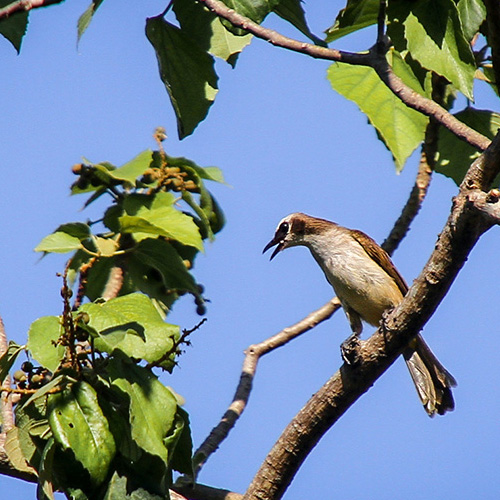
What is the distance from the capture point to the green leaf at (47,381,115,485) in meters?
3.40

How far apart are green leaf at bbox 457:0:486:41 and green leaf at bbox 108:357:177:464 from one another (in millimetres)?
2083

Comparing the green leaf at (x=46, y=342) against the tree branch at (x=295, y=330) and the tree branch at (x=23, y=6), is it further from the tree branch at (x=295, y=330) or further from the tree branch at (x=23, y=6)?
the tree branch at (x=295, y=330)

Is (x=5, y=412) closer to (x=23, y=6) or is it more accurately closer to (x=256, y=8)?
(x=23, y=6)

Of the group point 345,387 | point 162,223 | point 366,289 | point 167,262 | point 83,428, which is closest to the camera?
point 83,428

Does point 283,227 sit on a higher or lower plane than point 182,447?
higher

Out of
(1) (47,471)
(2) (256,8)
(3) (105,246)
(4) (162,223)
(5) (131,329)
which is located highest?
(2) (256,8)

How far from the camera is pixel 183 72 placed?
4.58 metres

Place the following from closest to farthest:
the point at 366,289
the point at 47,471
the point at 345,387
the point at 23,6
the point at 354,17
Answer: the point at 23,6, the point at 47,471, the point at 345,387, the point at 354,17, the point at 366,289

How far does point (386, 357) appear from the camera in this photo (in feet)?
13.5

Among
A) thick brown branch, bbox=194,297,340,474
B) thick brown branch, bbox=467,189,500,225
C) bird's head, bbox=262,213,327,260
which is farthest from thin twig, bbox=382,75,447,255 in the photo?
thick brown branch, bbox=467,189,500,225

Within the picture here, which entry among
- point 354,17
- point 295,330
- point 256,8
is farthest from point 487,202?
point 295,330

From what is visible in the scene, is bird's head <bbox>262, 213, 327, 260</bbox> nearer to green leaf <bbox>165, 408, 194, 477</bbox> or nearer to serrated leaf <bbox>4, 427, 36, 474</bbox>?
green leaf <bbox>165, 408, 194, 477</bbox>

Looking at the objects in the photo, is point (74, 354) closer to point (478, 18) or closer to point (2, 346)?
point (2, 346)

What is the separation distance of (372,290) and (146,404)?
10.1ft
